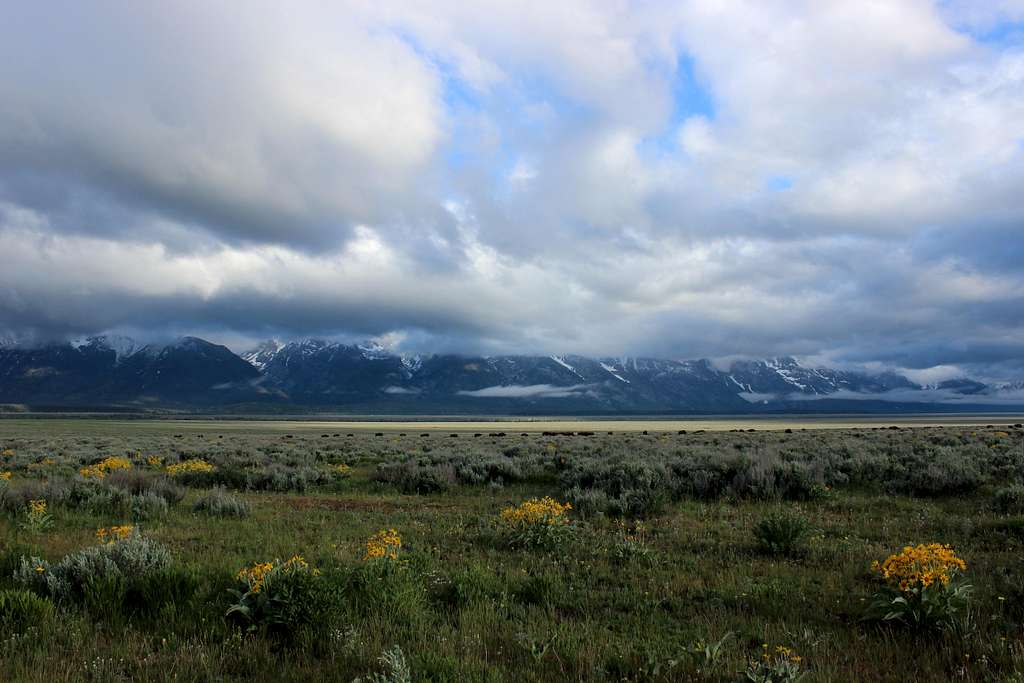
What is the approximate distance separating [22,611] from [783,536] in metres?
10.7

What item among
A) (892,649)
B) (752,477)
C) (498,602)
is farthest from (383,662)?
(752,477)

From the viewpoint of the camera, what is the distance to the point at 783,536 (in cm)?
924

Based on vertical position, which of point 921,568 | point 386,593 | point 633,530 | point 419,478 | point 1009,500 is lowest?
point 419,478

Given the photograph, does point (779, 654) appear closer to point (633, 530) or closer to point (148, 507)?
point (633, 530)

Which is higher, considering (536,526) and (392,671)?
(392,671)

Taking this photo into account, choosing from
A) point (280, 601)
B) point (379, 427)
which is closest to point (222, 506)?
point (280, 601)

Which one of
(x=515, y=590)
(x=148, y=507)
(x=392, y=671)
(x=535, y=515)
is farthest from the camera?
(x=148, y=507)

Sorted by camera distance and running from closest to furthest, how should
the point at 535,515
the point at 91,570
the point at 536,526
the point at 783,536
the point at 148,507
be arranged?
1. the point at 91,570
2. the point at 783,536
3. the point at 536,526
4. the point at 535,515
5. the point at 148,507

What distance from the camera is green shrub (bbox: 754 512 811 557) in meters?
9.08

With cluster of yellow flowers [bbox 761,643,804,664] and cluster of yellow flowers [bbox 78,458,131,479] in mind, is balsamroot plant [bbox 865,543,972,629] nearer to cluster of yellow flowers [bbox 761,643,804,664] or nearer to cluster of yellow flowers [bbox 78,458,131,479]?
cluster of yellow flowers [bbox 761,643,804,664]

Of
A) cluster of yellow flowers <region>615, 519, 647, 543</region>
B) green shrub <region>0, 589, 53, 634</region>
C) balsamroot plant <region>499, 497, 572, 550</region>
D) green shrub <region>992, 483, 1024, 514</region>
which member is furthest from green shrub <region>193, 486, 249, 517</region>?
green shrub <region>992, 483, 1024, 514</region>

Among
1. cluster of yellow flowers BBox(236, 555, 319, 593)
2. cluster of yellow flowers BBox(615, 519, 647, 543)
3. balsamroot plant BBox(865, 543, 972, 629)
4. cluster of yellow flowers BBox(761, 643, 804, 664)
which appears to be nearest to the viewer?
cluster of yellow flowers BBox(761, 643, 804, 664)

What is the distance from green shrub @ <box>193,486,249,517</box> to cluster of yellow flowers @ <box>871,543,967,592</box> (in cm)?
1281

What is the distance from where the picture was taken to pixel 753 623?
6.16m
